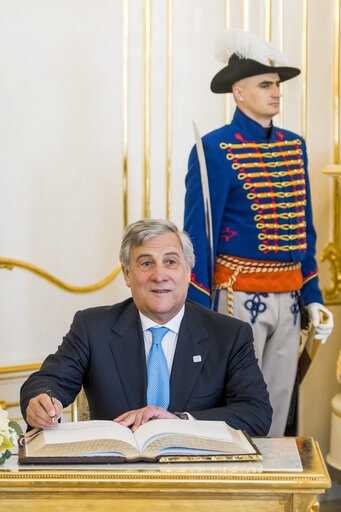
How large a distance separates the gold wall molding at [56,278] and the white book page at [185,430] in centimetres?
163

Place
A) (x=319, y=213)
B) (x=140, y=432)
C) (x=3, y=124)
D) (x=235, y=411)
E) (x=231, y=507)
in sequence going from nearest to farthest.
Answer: (x=231, y=507), (x=140, y=432), (x=235, y=411), (x=3, y=124), (x=319, y=213)

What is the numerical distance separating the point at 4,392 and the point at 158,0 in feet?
5.66

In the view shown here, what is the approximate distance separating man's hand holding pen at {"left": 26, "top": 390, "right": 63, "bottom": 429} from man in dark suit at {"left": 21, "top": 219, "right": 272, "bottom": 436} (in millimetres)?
153

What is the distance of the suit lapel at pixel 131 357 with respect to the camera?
6.94ft

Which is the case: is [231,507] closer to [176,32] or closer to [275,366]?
[275,366]

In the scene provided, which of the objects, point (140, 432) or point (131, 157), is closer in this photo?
point (140, 432)

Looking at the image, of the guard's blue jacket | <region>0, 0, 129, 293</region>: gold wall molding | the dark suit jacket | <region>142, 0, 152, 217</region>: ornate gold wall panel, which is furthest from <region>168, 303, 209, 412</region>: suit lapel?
<region>142, 0, 152, 217</region>: ornate gold wall panel

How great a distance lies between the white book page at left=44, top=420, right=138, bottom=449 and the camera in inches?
63.9

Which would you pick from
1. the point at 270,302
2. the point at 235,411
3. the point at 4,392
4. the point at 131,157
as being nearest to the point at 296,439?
the point at 235,411

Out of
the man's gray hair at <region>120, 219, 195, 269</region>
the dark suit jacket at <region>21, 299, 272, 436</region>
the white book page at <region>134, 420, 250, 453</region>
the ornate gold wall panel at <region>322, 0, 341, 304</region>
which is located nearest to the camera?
the white book page at <region>134, 420, 250, 453</region>

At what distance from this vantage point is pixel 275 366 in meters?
2.95

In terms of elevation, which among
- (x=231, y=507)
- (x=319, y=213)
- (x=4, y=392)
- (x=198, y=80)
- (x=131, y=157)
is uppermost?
(x=198, y=80)

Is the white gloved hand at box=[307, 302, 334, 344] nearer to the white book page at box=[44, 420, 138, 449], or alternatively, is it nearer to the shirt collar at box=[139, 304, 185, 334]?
the shirt collar at box=[139, 304, 185, 334]

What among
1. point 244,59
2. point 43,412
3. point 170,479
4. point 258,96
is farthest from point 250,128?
point 170,479
